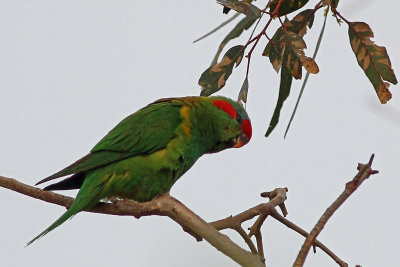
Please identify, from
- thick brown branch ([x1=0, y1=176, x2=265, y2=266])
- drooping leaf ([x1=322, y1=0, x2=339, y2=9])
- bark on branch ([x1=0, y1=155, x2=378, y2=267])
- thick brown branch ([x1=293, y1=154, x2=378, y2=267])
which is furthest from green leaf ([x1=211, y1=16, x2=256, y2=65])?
thick brown branch ([x1=293, y1=154, x2=378, y2=267])

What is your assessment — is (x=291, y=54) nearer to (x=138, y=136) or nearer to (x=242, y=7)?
(x=242, y=7)

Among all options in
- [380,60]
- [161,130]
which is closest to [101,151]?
[161,130]

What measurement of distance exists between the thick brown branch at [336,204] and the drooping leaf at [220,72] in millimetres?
1088

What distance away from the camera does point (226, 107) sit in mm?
2762

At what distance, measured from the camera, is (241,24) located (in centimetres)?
266

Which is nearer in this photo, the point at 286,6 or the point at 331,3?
the point at 331,3

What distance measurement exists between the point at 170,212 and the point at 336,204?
1.89ft

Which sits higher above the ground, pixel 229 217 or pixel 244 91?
pixel 244 91

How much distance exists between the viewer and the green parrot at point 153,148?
2404 millimetres

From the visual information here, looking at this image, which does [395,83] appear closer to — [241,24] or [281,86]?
[281,86]

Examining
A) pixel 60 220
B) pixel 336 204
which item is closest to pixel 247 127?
pixel 60 220

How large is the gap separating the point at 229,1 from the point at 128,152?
718 millimetres

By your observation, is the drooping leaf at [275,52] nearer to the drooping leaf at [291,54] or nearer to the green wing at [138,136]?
the drooping leaf at [291,54]

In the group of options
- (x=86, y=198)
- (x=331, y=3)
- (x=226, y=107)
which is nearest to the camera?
(x=86, y=198)
